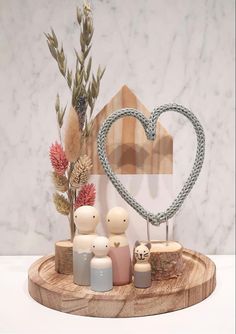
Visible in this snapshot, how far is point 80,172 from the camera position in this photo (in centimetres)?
59

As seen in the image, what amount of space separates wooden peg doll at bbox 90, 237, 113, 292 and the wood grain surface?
160 mm

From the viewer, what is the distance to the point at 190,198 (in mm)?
758

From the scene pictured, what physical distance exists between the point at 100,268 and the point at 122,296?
4 cm

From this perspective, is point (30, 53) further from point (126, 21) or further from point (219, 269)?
point (219, 269)

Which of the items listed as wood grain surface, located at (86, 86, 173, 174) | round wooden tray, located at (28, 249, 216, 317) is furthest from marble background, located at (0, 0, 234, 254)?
round wooden tray, located at (28, 249, 216, 317)

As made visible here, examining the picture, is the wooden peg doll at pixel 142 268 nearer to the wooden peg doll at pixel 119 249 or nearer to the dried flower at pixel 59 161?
the wooden peg doll at pixel 119 249

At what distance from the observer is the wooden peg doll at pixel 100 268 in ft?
1.64

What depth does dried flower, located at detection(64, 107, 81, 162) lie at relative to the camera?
1.93ft

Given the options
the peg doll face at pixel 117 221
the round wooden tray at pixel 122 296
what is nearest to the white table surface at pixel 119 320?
the round wooden tray at pixel 122 296

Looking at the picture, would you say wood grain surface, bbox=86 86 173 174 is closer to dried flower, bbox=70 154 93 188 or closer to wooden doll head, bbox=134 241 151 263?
dried flower, bbox=70 154 93 188

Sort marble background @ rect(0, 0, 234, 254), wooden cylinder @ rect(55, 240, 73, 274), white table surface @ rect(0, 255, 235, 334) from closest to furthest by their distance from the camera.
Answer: white table surface @ rect(0, 255, 235, 334)
wooden cylinder @ rect(55, 240, 73, 274)
marble background @ rect(0, 0, 234, 254)

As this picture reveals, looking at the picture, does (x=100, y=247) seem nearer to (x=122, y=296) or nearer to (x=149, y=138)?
(x=122, y=296)

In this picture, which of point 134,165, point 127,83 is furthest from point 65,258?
point 127,83

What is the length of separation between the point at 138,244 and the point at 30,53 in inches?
14.3
